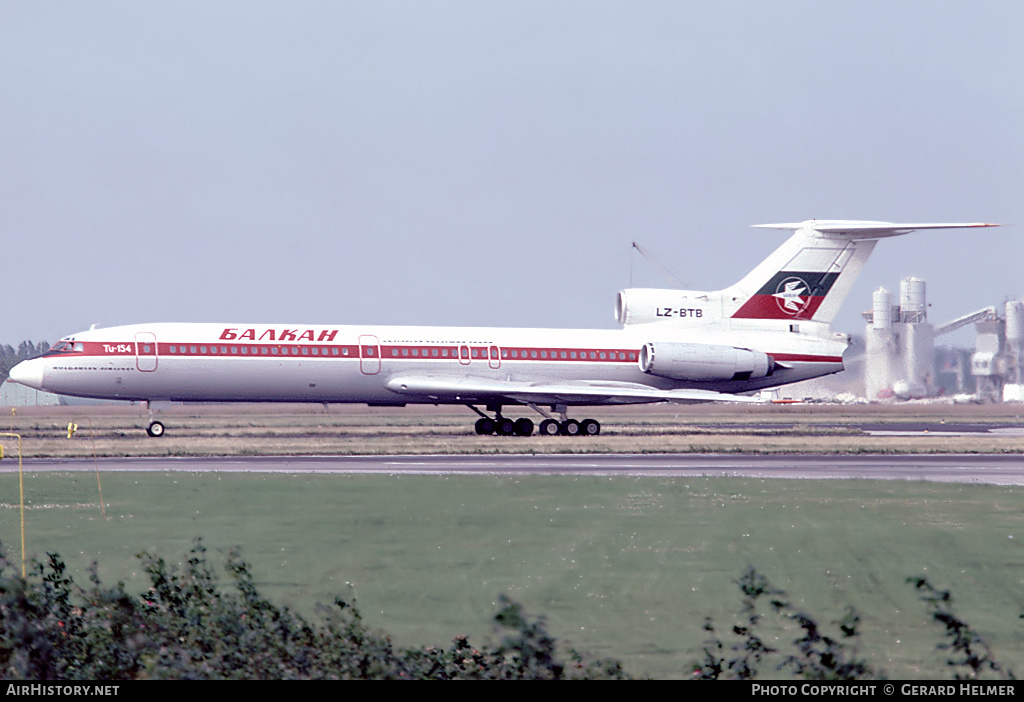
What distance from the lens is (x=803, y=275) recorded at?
131 ft

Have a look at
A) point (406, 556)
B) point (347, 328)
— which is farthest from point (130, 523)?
point (347, 328)

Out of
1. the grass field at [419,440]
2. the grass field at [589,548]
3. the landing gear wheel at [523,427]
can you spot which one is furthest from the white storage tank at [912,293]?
the grass field at [589,548]

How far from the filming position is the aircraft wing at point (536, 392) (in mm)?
36312

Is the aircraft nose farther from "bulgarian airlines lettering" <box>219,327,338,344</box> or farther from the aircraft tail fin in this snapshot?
the aircraft tail fin

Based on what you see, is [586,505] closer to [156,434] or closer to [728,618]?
[728,618]

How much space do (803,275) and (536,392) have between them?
11230mm

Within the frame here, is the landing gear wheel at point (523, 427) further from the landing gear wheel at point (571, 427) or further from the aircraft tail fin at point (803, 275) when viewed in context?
the aircraft tail fin at point (803, 275)

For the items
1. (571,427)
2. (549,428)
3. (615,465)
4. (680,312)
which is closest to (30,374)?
(549,428)

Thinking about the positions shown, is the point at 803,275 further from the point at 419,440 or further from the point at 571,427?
the point at 419,440

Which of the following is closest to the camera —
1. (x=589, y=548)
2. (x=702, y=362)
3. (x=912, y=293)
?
(x=589, y=548)

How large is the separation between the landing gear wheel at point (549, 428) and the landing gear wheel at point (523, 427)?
1.84 ft

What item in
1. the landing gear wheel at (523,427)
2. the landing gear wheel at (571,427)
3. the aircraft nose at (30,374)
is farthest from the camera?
the landing gear wheel at (571,427)

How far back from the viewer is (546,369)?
38.1m
